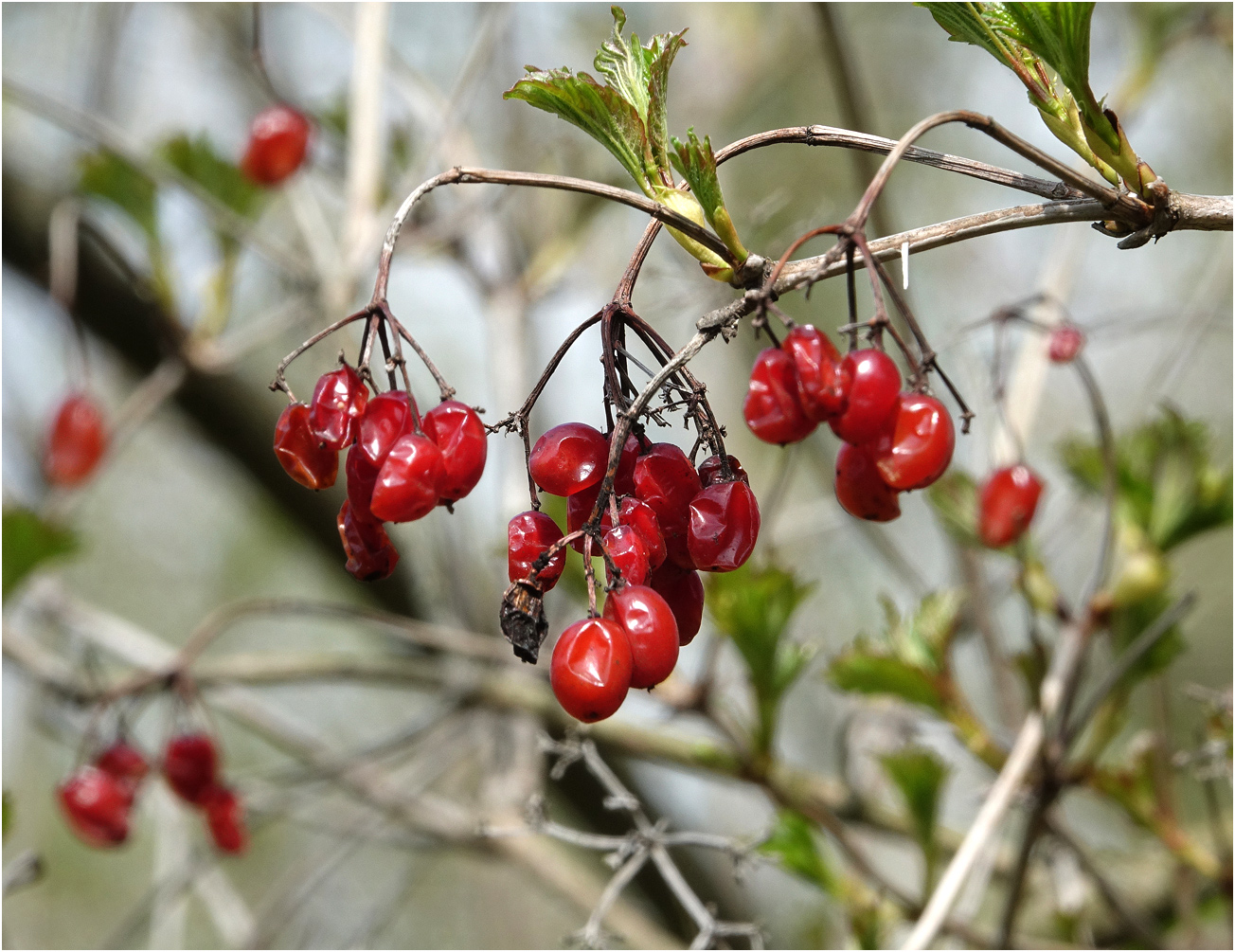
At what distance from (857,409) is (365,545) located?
0.48m

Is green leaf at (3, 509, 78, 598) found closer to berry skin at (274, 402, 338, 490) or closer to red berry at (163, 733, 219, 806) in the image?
red berry at (163, 733, 219, 806)

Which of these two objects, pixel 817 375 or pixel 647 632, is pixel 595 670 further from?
pixel 817 375

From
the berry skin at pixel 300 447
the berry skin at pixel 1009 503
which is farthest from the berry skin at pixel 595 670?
the berry skin at pixel 1009 503

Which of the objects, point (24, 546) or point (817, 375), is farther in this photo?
point (24, 546)

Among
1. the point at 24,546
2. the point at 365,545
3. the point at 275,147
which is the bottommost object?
the point at 24,546

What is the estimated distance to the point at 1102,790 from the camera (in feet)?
6.66

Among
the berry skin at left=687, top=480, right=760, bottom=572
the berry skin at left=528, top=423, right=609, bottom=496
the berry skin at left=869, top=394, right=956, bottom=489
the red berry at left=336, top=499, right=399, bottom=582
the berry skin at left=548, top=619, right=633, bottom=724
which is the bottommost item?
the berry skin at left=548, top=619, right=633, bottom=724

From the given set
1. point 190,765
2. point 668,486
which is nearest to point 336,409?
point 668,486

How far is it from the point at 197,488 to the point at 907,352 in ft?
26.3

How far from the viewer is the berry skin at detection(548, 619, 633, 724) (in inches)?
32.8

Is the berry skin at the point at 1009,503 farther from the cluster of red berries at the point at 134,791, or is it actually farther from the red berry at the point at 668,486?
the cluster of red berries at the point at 134,791

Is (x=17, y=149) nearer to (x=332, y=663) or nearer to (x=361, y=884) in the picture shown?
(x=332, y=663)

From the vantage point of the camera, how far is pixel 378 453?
944 millimetres

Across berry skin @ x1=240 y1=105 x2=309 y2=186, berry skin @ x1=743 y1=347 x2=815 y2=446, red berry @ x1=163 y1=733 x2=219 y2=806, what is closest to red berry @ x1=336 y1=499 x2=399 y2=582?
berry skin @ x1=743 y1=347 x2=815 y2=446
